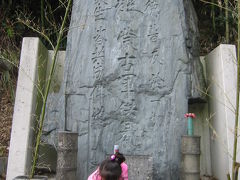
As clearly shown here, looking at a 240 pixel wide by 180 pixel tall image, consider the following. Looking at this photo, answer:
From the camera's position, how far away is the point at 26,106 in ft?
11.1

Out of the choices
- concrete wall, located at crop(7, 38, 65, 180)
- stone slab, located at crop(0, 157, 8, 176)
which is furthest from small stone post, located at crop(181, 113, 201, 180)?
stone slab, located at crop(0, 157, 8, 176)

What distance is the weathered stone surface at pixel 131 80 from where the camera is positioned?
3065mm

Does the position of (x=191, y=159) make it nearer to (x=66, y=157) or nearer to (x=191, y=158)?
(x=191, y=158)

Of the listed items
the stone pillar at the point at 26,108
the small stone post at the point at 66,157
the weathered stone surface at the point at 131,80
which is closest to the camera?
the small stone post at the point at 66,157

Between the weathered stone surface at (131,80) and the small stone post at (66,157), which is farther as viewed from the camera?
the weathered stone surface at (131,80)

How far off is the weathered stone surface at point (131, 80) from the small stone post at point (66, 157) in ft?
1.14

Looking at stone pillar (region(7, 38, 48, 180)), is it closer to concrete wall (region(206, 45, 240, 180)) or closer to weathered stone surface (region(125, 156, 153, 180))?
weathered stone surface (region(125, 156, 153, 180))

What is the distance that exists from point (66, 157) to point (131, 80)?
1.18m

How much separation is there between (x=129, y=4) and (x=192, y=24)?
0.91 meters

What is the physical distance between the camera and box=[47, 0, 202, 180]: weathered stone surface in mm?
3065

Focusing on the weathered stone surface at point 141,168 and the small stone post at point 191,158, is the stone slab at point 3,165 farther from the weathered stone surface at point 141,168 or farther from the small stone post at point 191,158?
the small stone post at point 191,158

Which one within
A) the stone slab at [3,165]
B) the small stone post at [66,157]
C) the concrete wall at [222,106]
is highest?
the concrete wall at [222,106]

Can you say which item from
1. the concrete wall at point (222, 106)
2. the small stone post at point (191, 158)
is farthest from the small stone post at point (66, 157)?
the concrete wall at point (222, 106)

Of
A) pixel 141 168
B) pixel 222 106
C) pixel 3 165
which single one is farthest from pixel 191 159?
pixel 3 165
